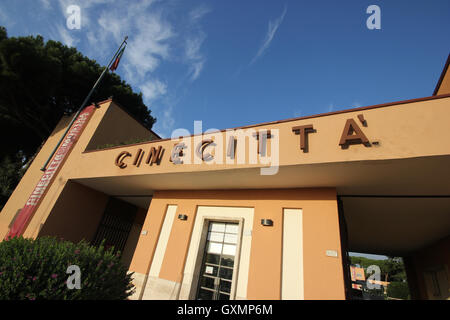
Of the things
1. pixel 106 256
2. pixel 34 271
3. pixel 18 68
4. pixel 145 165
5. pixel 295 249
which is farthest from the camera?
pixel 18 68

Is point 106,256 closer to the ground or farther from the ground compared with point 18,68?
closer to the ground

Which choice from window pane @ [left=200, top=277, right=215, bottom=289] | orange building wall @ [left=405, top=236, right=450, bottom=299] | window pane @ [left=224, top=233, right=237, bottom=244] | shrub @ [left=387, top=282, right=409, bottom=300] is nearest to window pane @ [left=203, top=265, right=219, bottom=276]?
window pane @ [left=200, top=277, right=215, bottom=289]

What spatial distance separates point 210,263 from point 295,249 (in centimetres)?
248

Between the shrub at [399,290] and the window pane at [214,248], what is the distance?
2665 centimetres

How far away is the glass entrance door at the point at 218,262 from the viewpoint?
Result: 5.58m

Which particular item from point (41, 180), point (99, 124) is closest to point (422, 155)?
point (99, 124)

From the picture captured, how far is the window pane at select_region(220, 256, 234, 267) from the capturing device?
18.7 ft

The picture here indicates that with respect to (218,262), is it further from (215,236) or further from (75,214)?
(75,214)

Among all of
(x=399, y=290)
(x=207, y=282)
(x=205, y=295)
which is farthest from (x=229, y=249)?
(x=399, y=290)

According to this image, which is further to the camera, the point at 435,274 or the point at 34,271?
the point at 435,274

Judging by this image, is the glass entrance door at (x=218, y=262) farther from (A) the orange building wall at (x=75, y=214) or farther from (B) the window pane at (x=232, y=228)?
(A) the orange building wall at (x=75, y=214)

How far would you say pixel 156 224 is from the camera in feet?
22.6

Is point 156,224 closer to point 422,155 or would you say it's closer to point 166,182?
point 166,182

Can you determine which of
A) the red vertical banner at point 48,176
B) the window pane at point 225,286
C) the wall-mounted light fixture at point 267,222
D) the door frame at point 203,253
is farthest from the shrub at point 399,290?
the red vertical banner at point 48,176
